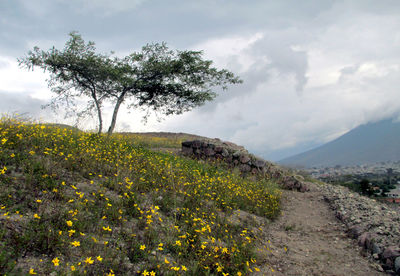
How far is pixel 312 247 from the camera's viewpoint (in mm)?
7164

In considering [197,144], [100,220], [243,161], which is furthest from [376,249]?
[197,144]

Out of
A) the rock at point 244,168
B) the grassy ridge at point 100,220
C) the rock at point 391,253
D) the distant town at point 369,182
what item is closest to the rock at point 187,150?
the rock at point 244,168

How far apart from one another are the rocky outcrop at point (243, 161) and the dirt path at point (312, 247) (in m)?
3.88

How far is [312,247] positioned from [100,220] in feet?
18.0

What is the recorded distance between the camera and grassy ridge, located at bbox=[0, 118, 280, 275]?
3.80 m

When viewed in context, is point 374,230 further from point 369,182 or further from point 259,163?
point 369,182

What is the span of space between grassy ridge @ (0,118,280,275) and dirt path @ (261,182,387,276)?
0.80 metres

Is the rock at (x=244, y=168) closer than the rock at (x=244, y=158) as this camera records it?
Yes

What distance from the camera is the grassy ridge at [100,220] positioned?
3.80 m

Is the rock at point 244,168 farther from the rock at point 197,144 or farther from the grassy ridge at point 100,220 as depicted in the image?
the grassy ridge at point 100,220

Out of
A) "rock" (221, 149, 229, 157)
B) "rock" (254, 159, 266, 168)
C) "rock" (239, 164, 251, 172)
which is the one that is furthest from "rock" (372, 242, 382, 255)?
"rock" (221, 149, 229, 157)

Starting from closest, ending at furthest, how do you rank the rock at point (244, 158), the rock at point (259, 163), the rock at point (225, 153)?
the rock at point (259, 163) < the rock at point (244, 158) < the rock at point (225, 153)

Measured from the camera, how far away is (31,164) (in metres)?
5.87

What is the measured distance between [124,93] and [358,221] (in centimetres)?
1589
